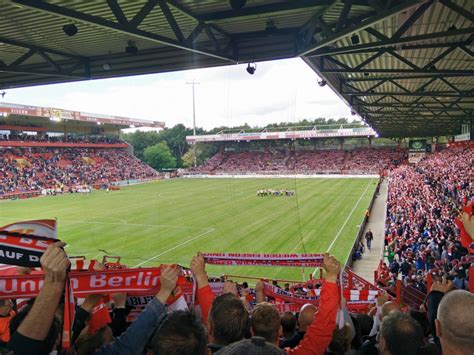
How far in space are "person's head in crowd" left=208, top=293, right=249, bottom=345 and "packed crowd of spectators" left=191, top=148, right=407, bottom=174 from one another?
188ft

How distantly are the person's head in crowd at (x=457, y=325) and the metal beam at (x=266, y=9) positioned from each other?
3924mm

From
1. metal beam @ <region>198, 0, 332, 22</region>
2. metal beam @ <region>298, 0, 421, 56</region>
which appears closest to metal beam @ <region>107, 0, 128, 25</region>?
metal beam @ <region>198, 0, 332, 22</region>

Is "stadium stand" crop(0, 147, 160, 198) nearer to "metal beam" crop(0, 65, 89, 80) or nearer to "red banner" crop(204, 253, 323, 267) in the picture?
"metal beam" crop(0, 65, 89, 80)

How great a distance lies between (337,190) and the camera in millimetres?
39156

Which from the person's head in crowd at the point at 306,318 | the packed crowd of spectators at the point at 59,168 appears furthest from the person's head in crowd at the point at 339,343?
the packed crowd of spectators at the point at 59,168

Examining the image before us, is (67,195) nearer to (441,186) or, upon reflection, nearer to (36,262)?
(441,186)

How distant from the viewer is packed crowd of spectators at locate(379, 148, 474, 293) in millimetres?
10688

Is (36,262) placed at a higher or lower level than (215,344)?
higher

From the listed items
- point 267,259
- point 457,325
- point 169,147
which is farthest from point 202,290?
point 169,147

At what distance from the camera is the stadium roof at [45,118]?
41.1 meters

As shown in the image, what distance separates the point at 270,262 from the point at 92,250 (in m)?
16.6

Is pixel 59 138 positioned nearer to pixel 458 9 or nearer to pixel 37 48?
pixel 37 48

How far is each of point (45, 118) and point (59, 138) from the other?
11.2 ft

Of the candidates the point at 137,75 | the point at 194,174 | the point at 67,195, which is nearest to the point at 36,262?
the point at 137,75
